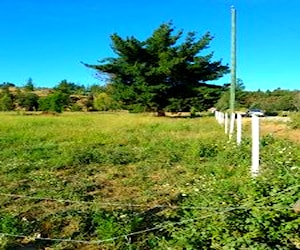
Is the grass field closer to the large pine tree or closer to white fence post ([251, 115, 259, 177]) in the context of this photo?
white fence post ([251, 115, 259, 177])

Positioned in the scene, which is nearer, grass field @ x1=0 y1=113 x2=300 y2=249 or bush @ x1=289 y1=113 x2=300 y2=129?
grass field @ x1=0 y1=113 x2=300 y2=249

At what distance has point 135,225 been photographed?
494 centimetres

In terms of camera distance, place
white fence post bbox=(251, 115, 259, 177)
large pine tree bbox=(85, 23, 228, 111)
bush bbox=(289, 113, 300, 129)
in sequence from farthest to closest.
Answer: large pine tree bbox=(85, 23, 228, 111) → bush bbox=(289, 113, 300, 129) → white fence post bbox=(251, 115, 259, 177)

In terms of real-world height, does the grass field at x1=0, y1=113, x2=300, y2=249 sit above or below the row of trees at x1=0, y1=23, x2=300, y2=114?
below

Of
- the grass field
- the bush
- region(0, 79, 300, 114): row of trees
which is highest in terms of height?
region(0, 79, 300, 114): row of trees

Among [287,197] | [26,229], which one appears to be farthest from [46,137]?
[287,197]

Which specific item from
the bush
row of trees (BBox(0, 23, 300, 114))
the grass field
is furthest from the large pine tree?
the grass field

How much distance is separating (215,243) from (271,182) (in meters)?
1.42

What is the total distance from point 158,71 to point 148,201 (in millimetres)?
32545

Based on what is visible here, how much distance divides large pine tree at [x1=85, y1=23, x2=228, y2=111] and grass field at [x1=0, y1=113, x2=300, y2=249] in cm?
2845

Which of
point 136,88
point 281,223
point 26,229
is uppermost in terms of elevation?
point 136,88

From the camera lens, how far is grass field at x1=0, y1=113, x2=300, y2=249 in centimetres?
Answer: 417

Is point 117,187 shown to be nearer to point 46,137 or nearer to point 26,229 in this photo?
point 26,229

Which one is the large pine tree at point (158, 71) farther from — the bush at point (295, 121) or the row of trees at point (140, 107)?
the bush at point (295, 121)
